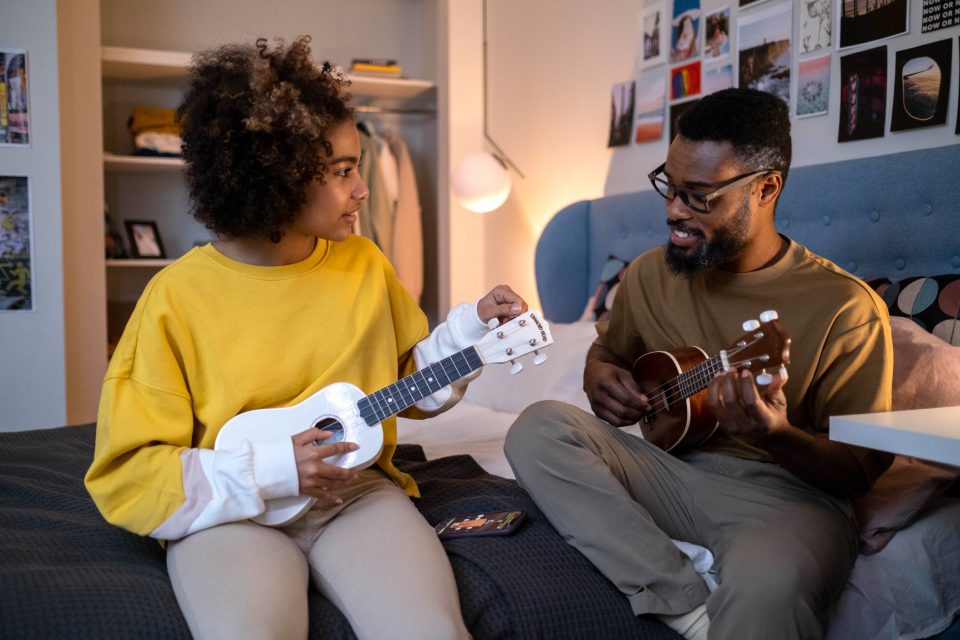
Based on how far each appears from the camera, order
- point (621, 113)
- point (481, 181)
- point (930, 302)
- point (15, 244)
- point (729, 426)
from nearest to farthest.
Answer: point (729, 426)
point (930, 302)
point (621, 113)
point (481, 181)
point (15, 244)

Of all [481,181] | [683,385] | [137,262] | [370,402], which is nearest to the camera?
[370,402]

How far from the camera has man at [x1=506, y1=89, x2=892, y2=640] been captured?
1.24m

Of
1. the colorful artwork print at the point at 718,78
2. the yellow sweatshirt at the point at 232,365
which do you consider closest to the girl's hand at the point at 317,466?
the yellow sweatshirt at the point at 232,365

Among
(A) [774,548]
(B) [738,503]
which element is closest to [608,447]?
(B) [738,503]

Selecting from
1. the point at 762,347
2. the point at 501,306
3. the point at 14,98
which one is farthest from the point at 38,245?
the point at 762,347

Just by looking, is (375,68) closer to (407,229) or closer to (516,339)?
(407,229)

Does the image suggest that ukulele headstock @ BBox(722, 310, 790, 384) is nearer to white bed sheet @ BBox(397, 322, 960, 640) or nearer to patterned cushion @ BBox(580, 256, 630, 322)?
white bed sheet @ BBox(397, 322, 960, 640)

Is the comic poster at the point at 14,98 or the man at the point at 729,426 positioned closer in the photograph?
the man at the point at 729,426

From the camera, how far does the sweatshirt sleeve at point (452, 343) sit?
146cm

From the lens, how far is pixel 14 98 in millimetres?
3410

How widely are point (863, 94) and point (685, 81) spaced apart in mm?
692

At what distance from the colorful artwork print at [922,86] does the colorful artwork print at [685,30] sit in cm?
76

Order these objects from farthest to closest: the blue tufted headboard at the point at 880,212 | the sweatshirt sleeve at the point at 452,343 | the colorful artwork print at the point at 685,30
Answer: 1. the colorful artwork print at the point at 685,30
2. the blue tufted headboard at the point at 880,212
3. the sweatshirt sleeve at the point at 452,343

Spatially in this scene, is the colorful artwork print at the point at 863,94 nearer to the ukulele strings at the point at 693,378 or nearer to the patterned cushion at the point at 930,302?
the patterned cushion at the point at 930,302
